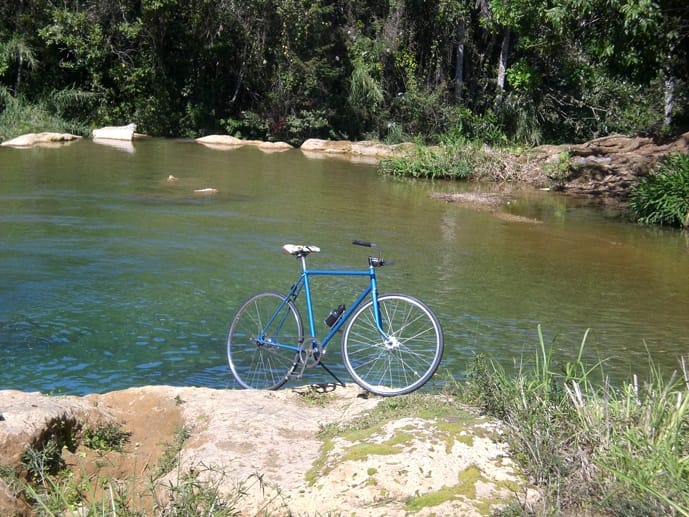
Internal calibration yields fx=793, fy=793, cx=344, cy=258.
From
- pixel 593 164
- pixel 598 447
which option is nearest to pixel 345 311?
pixel 598 447

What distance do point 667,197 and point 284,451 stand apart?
12.6 m

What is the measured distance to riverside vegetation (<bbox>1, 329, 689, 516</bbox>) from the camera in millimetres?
3426

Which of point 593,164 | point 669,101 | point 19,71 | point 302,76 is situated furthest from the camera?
point 302,76

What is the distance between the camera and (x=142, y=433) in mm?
4746

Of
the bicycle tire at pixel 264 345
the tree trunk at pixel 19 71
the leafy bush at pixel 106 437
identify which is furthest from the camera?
the tree trunk at pixel 19 71

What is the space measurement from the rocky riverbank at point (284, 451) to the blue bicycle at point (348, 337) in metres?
0.55

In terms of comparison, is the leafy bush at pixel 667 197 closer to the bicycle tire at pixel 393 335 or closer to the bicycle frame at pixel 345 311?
the bicycle tire at pixel 393 335

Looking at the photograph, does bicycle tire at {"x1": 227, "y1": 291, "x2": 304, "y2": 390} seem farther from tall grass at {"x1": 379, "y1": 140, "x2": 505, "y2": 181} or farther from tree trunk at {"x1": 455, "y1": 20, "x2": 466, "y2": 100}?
tree trunk at {"x1": 455, "y1": 20, "x2": 466, "y2": 100}

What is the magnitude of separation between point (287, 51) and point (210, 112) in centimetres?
411

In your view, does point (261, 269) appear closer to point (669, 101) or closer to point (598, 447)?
point (598, 447)

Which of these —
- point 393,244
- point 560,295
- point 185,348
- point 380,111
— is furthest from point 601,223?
point 380,111

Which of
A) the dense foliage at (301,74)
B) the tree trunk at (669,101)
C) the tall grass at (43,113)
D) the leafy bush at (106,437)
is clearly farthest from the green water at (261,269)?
the dense foliage at (301,74)

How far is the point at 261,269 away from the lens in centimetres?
1019

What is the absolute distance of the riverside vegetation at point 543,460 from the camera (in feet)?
11.2
